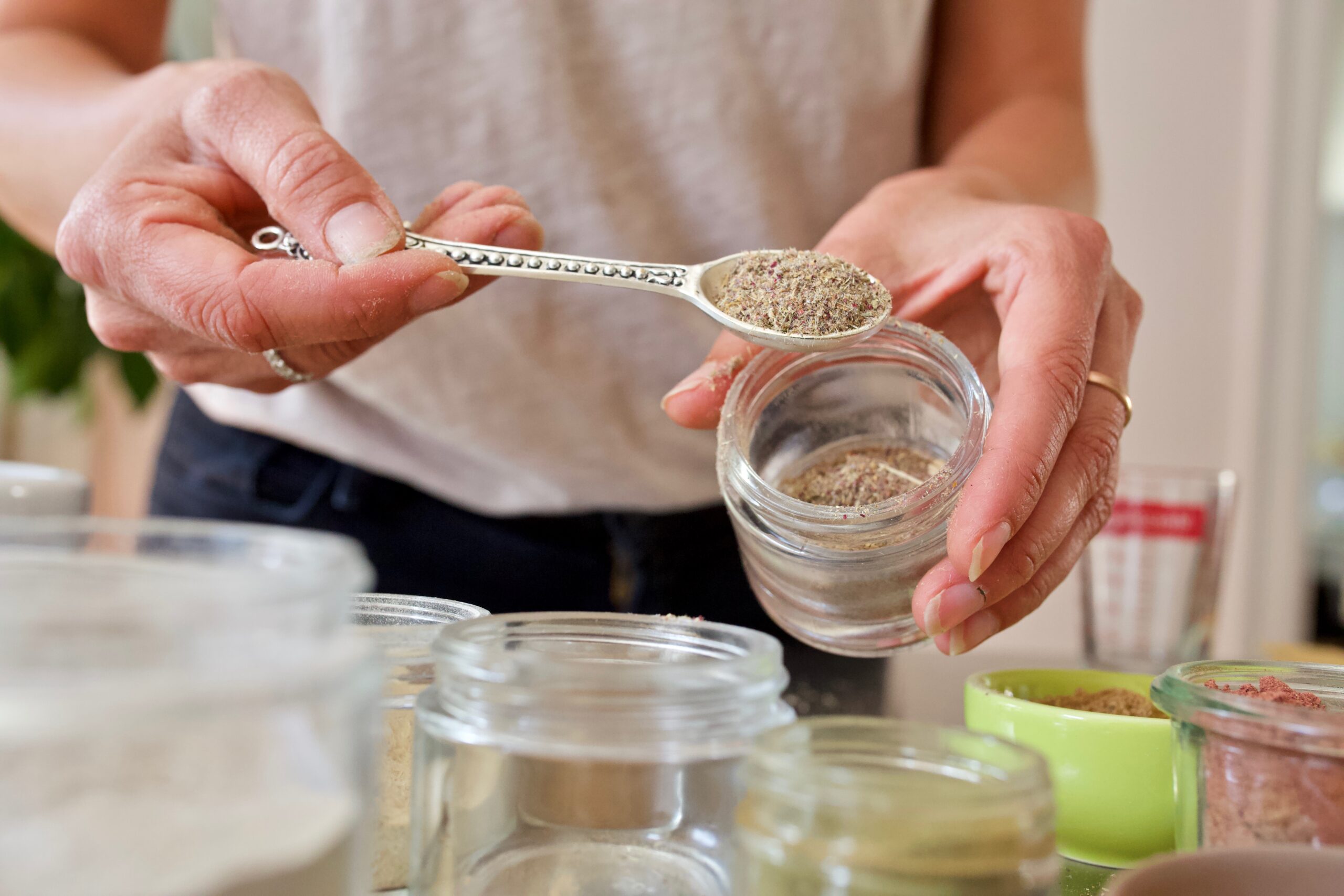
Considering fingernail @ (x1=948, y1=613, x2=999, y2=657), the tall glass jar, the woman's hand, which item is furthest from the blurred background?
the tall glass jar

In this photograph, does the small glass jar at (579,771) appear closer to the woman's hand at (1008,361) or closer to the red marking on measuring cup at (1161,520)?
the woman's hand at (1008,361)

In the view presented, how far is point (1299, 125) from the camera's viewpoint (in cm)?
208

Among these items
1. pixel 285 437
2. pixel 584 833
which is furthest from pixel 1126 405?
pixel 285 437

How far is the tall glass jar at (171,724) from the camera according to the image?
0.76ft

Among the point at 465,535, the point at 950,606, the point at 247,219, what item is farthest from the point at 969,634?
the point at 465,535

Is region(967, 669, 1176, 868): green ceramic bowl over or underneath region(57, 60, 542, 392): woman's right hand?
underneath

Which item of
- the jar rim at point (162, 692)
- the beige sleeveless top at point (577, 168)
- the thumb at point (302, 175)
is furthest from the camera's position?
the beige sleeveless top at point (577, 168)

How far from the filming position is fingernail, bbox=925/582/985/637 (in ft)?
1.57

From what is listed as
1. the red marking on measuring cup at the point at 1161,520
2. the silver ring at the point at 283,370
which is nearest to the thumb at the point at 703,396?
the silver ring at the point at 283,370

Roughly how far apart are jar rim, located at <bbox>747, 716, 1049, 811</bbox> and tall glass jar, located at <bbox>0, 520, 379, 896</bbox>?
12 centimetres

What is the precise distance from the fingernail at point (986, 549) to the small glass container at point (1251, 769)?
9 cm

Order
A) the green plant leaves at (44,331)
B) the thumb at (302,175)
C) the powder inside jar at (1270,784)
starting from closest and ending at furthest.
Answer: the powder inside jar at (1270,784)
the thumb at (302,175)
the green plant leaves at (44,331)

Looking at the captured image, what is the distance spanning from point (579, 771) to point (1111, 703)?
0.29 metres

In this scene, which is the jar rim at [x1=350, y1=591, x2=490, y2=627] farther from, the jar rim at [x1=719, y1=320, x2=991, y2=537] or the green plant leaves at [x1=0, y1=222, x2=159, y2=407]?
the green plant leaves at [x1=0, y1=222, x2=159, y2=407]
